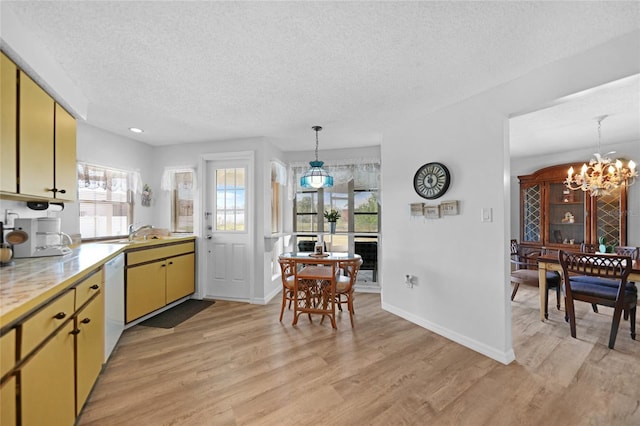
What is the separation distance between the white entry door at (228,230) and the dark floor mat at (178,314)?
0.91ft

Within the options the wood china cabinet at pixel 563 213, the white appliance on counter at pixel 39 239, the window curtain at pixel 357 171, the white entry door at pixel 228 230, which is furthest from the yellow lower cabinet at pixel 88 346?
the wood china cabinet at pixel 563 213

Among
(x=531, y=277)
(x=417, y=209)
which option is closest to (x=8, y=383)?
(x=417, y=209)

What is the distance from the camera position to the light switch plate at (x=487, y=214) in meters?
2.44

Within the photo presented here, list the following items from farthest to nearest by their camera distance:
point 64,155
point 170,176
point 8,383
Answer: point 170,176 → point 64,155 → point 8,383

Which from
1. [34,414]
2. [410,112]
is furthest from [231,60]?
[34,414]

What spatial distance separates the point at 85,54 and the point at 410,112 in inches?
111

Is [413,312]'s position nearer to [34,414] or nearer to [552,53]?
[552,53]

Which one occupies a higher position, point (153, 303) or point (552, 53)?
point (552, 53)

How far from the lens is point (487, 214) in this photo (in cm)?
247

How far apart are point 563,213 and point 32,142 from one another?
672 centimetres

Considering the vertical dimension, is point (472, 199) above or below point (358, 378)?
above

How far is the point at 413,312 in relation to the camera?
3232 millimetres

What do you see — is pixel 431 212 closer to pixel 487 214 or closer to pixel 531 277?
pixel 487 214

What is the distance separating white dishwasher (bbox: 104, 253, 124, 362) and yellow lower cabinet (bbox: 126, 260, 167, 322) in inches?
10.1
